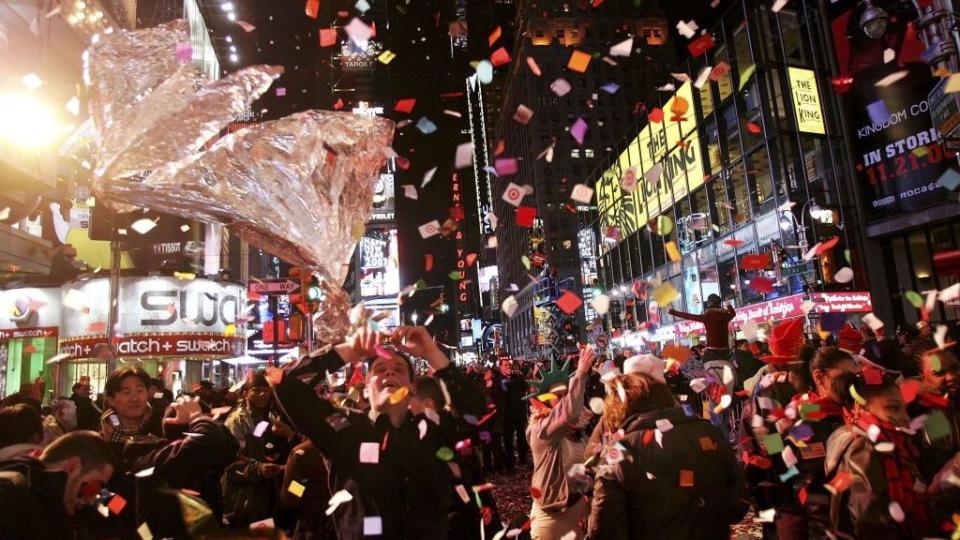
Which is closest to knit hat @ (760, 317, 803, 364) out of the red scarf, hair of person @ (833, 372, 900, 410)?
hair of person @ (833, 372, 900, 410)

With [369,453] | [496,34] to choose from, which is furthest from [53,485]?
[496,34]

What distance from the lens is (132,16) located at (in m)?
16.4

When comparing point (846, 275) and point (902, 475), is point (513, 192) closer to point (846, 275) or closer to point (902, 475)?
point (846, 275)

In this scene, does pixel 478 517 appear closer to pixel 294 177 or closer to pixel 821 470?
pixel 821 470

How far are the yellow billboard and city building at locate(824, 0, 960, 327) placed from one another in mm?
1321

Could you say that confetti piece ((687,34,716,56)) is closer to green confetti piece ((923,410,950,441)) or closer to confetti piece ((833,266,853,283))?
confetti piece ((833,266,853,283))

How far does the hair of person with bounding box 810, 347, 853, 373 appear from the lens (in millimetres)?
4141

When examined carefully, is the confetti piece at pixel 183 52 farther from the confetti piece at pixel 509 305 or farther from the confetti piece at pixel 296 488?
the confetti piece at pixel 509 305

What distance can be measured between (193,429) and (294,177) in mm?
1724

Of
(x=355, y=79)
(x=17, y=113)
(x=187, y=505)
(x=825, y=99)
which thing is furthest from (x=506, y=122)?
(x=187, y=505)

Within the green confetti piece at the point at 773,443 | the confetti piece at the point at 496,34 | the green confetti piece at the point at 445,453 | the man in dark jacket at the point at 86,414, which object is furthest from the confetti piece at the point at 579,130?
the confetti piece at the point at 496,34

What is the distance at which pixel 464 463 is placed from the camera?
4.39 meters

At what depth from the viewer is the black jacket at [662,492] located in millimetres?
2824

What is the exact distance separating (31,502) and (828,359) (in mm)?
4572
